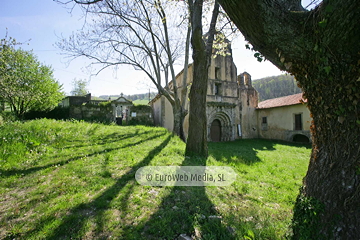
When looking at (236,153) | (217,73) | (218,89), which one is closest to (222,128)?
(218,89)

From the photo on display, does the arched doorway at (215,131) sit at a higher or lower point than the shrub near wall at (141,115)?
lower

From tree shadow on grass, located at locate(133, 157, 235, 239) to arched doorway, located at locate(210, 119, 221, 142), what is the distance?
14.1 meters

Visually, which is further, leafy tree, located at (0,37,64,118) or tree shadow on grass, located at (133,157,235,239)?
leafy tree, located at (0,37,64,118)

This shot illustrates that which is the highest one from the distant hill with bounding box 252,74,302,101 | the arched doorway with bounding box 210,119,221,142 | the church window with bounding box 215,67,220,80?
the distant hill with bounding box 252,74,302,101

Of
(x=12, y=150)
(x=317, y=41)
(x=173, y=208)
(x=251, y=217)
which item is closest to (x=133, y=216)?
(x=173, y=208)

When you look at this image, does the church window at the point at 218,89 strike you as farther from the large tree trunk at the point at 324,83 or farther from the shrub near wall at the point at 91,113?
the large tree trunk at the point at 324,83

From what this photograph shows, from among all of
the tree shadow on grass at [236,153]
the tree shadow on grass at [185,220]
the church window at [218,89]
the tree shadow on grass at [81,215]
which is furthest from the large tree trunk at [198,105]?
the church window at [218,89]

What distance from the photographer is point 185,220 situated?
245 centimetres

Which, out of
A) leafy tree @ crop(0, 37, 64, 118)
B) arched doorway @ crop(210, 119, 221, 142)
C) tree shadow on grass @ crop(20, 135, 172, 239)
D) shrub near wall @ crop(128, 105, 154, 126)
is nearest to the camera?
tree shadow on grass @ crop(20, 135, 172, 239)

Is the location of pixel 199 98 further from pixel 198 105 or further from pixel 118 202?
pixel 118 202

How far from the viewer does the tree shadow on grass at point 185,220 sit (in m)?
2.18

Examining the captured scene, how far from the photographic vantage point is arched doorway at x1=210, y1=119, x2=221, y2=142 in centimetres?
1705

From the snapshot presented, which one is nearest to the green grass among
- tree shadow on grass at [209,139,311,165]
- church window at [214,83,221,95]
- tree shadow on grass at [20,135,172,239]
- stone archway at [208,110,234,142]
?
tree shadow on grass at [20,135,172,239]

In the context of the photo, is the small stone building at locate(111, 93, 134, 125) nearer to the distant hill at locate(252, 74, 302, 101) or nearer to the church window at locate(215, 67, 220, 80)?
the church window at locate(215, 67, 220, 80)
